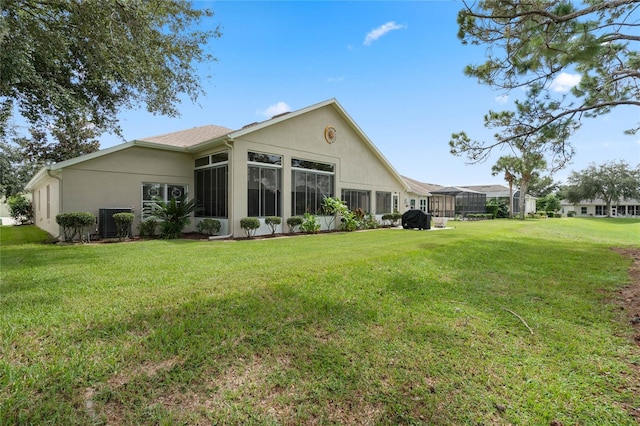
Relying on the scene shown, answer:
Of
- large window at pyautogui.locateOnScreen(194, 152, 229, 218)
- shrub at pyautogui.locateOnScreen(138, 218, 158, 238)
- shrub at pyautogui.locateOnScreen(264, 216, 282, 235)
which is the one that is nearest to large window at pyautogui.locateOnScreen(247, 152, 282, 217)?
shrub at pyautogui.locateOnScreen(264, 216, 282, 235)

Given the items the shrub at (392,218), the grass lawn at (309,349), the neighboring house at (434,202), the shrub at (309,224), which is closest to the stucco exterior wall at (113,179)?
the shrub at (309,224)

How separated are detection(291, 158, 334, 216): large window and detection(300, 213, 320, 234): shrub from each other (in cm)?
58

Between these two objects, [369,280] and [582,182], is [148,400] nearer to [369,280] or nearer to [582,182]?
[369,280]

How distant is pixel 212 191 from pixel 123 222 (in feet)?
11.7

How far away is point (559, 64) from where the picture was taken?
711 cm

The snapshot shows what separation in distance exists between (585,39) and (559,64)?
0.81 metres

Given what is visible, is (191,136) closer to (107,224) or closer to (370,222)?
(107,224)

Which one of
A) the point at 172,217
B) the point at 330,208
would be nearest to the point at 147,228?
the point at 172,217

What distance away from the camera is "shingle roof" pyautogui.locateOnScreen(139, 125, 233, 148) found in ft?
49.8

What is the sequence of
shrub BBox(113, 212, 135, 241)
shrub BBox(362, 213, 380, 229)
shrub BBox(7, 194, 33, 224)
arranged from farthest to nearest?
shrub BBox(7, 194, 33, 224)
shrub BBox(362, 213, 380, 229)
shrub BBox(113, 212, 135, 241)

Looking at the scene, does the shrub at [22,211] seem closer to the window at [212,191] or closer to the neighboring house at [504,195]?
the window at [212,191]

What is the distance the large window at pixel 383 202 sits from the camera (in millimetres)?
19734

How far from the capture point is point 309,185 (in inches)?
596

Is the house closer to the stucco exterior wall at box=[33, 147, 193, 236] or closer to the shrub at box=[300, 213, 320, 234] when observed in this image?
the stucco exterior wall at box=[33, 147, 193, 236]
